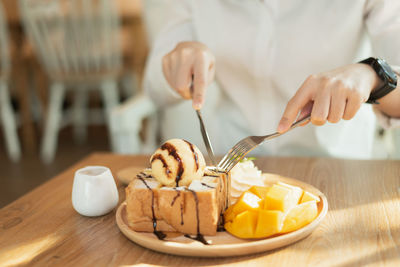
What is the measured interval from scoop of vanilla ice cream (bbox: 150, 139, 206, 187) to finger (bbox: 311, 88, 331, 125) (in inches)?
9.7

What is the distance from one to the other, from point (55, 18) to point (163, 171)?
2.62 m

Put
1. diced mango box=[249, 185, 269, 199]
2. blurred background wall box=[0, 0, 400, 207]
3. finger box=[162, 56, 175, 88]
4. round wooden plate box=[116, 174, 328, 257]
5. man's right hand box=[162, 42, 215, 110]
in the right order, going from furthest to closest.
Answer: blurred background wall box=[0, 0, 400, 207] → finger box=[162, 56, 175, 88] → man's right hand box=[162, 42, 215, 110] → diced mango box=[249, 185, 269, 199] → round wooden plate box=[116, 174, 328, 257]

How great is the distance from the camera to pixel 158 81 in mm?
1310

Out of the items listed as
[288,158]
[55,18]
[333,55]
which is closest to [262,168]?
[288,158]

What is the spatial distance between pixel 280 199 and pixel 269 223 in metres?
0.05

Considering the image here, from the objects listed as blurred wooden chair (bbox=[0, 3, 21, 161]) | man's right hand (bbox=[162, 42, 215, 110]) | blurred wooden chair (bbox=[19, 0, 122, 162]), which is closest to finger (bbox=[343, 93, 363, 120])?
man's right hand (bbox=[162, 42, 215, 110])

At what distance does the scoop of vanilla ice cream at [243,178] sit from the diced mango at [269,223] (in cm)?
19

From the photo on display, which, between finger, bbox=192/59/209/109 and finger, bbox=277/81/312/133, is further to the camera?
finger, bbox=192/59/209/109

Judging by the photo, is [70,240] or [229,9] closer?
[70,240]

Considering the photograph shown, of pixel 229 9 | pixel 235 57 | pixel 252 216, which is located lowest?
pixel 252 216

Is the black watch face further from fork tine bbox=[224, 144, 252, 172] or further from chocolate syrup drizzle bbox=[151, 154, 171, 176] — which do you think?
chocolate syrup drizzle bbox=[151, 154, 171, 176]

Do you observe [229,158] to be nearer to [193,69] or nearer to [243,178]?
[243,178]

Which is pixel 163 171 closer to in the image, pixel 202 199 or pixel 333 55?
pixel 202 199

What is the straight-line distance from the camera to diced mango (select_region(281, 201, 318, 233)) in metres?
0.70
